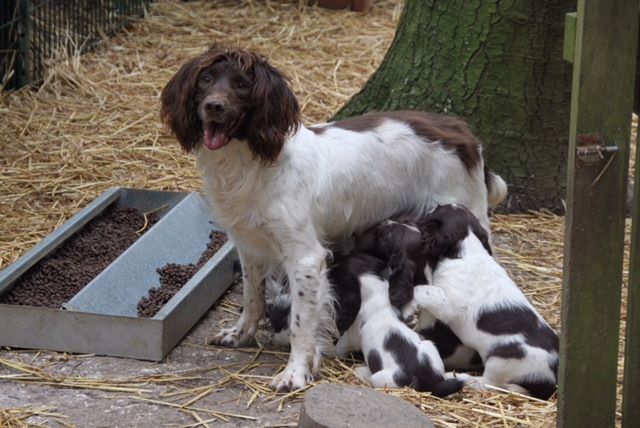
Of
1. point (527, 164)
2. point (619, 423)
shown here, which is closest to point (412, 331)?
point (619, 423)

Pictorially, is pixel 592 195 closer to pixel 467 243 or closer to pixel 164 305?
pixel 467 243

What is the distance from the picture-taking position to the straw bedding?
4.91 meters

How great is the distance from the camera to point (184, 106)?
494 cm

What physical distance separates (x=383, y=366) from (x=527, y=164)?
259cm

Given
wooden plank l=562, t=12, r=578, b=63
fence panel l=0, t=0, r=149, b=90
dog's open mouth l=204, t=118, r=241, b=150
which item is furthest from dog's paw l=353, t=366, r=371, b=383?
fence panel l=0, t=0, r=149, b=90

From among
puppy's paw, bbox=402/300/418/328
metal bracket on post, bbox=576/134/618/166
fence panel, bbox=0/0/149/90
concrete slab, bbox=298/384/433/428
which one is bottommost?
concrete slab, bbox=298/384/433/428

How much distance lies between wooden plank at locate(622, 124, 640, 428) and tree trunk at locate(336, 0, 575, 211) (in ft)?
10.4

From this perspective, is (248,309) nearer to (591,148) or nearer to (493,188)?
(493,188)

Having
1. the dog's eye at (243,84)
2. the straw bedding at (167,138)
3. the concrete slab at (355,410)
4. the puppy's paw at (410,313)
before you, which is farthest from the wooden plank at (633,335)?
the dog's eye at (243,84)

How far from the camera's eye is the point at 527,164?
280 inches

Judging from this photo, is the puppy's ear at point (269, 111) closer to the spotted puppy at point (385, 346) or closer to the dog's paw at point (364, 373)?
the spotted puppy at point (385, 346)

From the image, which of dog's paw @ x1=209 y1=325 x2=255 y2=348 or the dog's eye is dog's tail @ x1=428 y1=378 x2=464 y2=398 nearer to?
dog's paw @ x1=209 y1=325 x2=255 y2=348

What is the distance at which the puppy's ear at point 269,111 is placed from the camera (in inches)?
193

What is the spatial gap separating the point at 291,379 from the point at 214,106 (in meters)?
1.19
